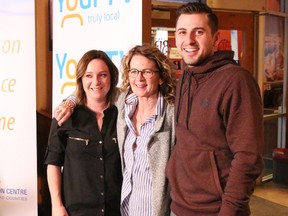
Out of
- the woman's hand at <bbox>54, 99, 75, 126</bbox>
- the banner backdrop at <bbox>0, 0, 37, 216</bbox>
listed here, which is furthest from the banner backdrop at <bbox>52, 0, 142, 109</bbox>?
the woman's hand at <bbox>54, 99, 75, 126</bbox>

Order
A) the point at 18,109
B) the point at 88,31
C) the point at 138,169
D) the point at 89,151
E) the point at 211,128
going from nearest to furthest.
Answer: the point at 211,128
the point at 138,169
the point at 89,151
the point at 88,31
the point at 18,109

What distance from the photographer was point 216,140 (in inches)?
56.3

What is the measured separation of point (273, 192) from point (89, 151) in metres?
3.38

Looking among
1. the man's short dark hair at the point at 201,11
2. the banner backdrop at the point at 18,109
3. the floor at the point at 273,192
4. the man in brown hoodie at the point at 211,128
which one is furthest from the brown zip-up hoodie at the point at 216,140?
the floor at the point at 273,192

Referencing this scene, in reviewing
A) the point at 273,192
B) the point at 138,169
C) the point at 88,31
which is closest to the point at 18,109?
the point at 88,31

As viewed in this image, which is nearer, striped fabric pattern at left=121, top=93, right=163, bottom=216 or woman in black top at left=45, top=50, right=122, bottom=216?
striped fabric pattern at left=121, top=93, right=163, bottom=216

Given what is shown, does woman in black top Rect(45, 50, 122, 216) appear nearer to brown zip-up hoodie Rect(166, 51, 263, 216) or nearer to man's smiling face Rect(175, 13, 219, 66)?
brown zip-up hoodie Rect(166, 51, 263, 216)

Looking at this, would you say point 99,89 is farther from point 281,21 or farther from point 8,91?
point 281,21

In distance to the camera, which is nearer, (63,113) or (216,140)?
(216,140)

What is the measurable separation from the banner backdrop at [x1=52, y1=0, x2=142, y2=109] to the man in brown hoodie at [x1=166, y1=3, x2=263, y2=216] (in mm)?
581

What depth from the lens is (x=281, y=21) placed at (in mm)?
5004

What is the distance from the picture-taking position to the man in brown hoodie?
134 centimetres

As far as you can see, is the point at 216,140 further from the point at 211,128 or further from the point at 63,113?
the point at 63,113

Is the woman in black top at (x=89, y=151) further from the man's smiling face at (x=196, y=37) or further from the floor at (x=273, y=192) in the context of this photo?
the floor at (x=273, y=192)
